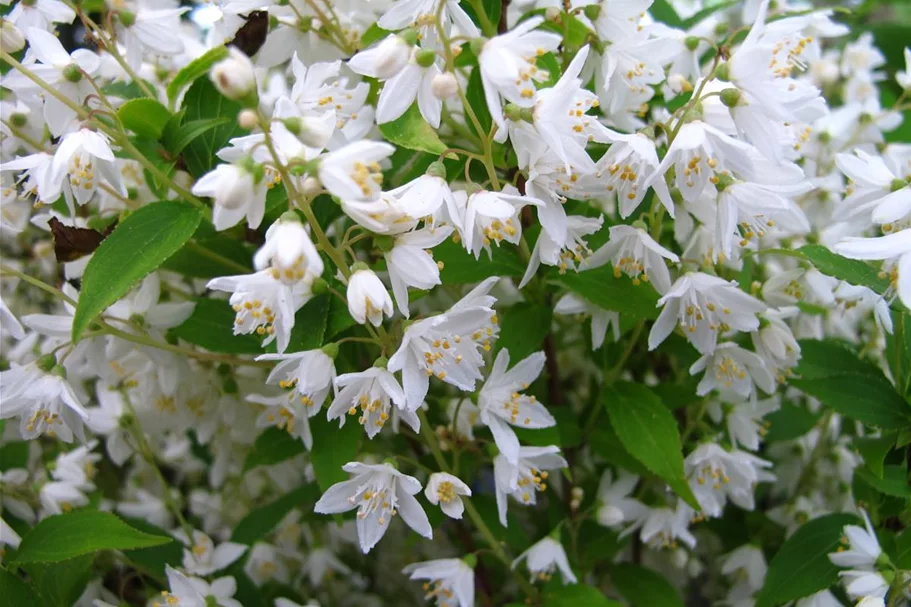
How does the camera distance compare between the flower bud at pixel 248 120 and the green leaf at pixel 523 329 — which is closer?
the flower bud at pixel 248 120

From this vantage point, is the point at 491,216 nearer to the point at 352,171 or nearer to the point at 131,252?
the point at 352,171

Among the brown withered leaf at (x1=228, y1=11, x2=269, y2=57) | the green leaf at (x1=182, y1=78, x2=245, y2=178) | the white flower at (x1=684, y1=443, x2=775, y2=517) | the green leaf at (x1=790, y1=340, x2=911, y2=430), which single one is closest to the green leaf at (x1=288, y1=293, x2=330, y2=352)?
the green leaf at (x1=182, y1=78, x2=245, y2=178)

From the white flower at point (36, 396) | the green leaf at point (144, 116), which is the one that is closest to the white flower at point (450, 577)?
the white flower at point (36, 396)

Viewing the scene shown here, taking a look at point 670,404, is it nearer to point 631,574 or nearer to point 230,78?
point 631,574

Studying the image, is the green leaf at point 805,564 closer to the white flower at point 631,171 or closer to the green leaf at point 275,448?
the white flower at point 631,171

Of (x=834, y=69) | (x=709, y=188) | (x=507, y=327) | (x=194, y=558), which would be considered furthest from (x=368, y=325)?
(x=834, y=69)
